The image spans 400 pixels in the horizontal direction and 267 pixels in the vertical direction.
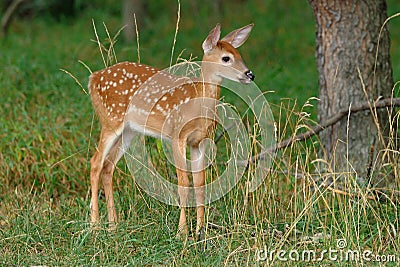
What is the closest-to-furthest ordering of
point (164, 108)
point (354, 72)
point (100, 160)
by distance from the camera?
point (164, 108)
point (100, 160)
point (354, 72)

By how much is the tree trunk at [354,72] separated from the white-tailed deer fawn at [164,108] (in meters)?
1.34

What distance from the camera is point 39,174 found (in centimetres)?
695

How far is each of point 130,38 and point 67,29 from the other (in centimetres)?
142

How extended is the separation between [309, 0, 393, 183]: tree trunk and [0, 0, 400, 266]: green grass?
32 centimetres

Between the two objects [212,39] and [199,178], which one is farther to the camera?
[199,178]

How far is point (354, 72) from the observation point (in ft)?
21.9

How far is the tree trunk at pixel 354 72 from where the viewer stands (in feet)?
21.8

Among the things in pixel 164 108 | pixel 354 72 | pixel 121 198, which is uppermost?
pixel 354 72

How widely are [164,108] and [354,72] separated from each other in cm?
179

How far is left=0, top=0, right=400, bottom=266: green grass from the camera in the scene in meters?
5.15

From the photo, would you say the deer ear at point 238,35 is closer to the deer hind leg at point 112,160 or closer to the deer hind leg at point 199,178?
the deer hind leg at point 199,178

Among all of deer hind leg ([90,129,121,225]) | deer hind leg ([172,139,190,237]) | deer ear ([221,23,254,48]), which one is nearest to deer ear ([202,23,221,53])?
deer ear ([221,23,254,48])

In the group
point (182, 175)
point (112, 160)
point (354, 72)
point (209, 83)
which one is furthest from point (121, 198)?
point (354, 72)

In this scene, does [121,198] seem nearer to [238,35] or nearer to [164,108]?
[164,108]
